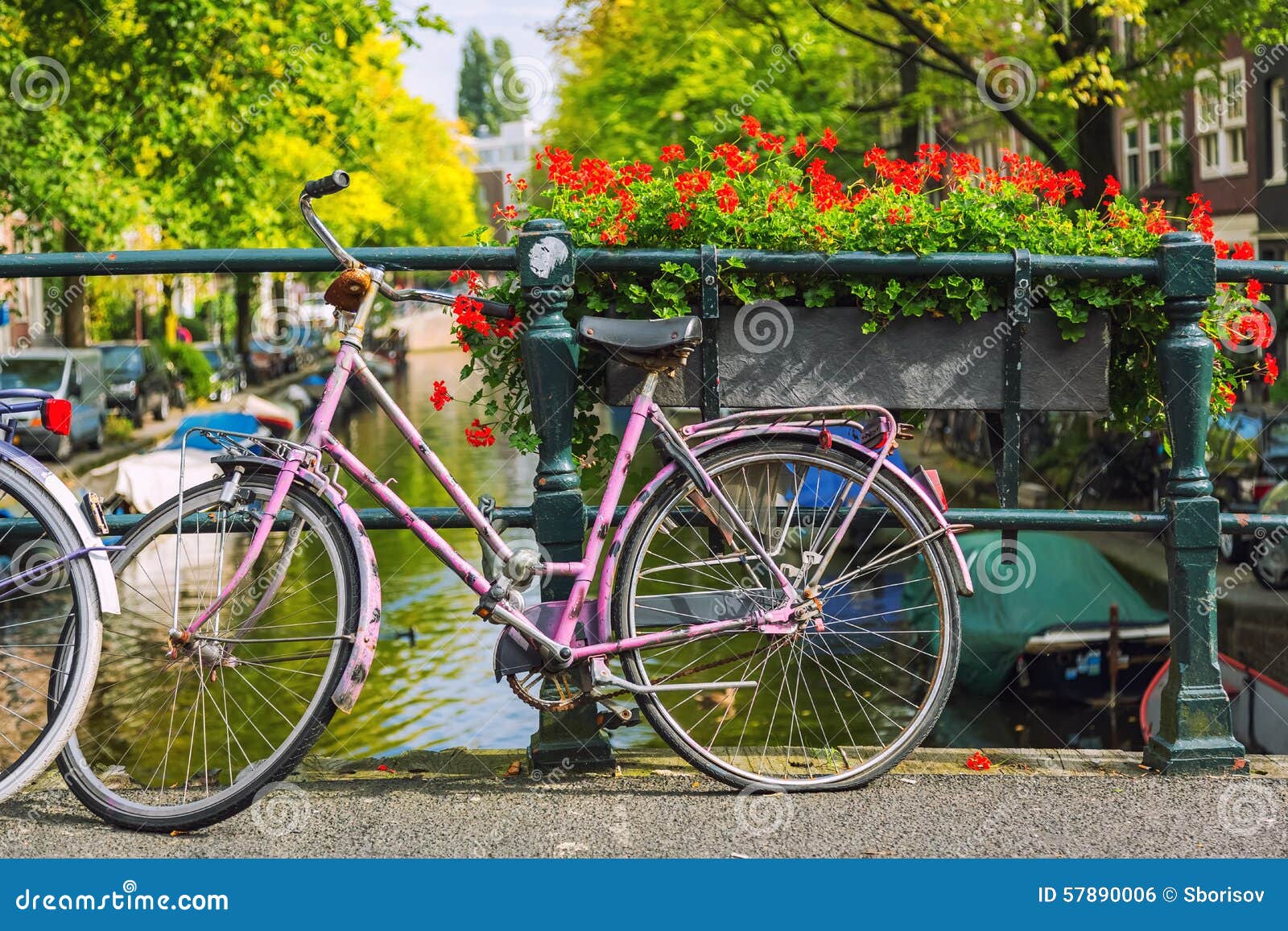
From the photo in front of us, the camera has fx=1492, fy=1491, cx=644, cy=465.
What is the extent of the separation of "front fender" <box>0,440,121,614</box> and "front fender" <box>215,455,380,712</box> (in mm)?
332

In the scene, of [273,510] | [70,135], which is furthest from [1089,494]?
[273,510]

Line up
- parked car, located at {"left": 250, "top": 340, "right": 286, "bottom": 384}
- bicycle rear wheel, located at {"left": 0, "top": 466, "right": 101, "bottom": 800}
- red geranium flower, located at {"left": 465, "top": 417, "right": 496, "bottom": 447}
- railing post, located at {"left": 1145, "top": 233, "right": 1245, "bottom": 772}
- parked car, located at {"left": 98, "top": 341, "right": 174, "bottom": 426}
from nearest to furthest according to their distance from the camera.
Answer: bicycle rear wheel, located at {"left": 0, "top": 466, "right": 101, "bottom": 800} → railing post, located at {"left": 1145, "top": 233, "right": 1245, "bottom": 772} → red geranium flower, located at {"left": 465, "top": 417, "right": 496, "bottom": 447} → parked car, located at {"left": 98, "top": 341, "right": 174, "bottom": 426} → parked car, located at {"left": 250, "top": 340, "right": 286, "bottom": 384}

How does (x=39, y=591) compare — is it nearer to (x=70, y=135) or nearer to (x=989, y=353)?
(x=989, y=353)

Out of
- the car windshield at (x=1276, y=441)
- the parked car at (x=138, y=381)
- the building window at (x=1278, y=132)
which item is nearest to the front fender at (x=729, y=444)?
the car windshield at (x=1276, y=441)

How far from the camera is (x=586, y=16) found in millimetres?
23438

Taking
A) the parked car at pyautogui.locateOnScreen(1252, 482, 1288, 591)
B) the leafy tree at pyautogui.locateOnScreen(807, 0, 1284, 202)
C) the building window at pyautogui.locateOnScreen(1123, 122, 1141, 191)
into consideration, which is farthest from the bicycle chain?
the building window at pyautogui.locateOnScreen(1123, 122, 1141, 191)

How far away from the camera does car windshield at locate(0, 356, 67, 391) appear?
24828 millimetres

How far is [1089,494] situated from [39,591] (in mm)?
19234

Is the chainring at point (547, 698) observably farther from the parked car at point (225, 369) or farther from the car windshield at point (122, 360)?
the parked car at point (225, 369)

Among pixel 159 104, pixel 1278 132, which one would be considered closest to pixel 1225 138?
pixel 1278 132

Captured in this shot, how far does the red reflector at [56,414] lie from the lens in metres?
3.45

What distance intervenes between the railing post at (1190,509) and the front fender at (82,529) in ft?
8.97

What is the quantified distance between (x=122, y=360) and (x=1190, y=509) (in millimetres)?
29755

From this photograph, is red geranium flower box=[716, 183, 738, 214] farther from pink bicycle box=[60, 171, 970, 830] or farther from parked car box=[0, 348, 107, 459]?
parked car box=[0, 348, 107, 459]
